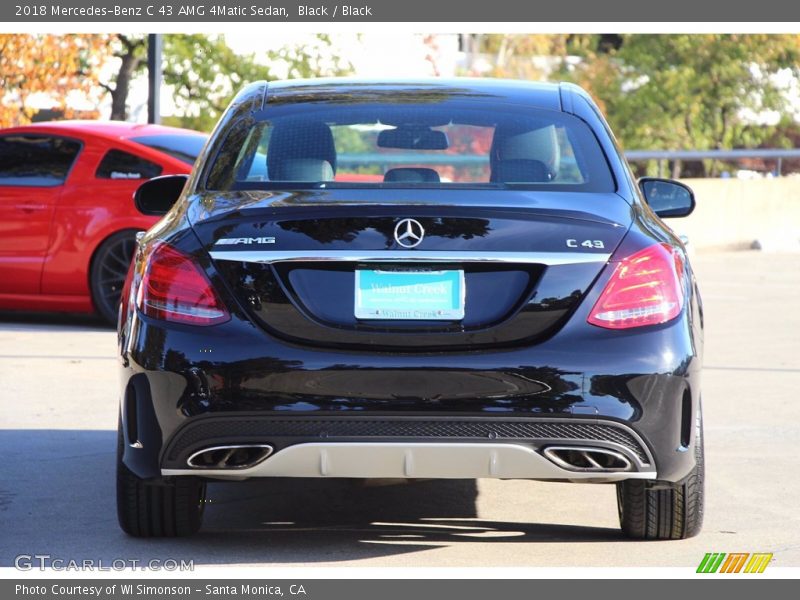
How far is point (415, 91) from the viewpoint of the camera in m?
6.02

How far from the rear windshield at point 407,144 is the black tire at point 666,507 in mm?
999

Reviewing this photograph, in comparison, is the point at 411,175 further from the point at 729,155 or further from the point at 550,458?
the point at 729,155

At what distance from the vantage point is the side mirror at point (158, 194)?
6512 millimetres

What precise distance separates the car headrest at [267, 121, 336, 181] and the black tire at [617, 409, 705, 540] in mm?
1508

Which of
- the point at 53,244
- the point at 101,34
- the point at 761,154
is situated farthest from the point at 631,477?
the point at 761,154

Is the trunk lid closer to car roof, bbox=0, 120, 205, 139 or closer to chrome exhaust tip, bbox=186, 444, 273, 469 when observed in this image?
chrome exhaust tip, bbox=186, 444, 273, 469

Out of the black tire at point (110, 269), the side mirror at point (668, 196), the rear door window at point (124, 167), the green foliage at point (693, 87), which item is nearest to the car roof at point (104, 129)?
the rear door window at point (124, 167)

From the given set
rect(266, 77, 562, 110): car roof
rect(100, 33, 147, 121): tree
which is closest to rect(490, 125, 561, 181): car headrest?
Result: rect(266, 77, 562, 110): car roof

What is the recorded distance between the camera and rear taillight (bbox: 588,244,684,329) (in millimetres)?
4879

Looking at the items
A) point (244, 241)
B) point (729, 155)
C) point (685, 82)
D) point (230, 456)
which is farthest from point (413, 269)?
point (685, 82)

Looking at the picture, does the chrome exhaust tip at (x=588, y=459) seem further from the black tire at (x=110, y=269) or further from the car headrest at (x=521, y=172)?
the black tire at (x=110, y=269)

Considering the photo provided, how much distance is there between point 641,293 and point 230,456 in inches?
53.1
